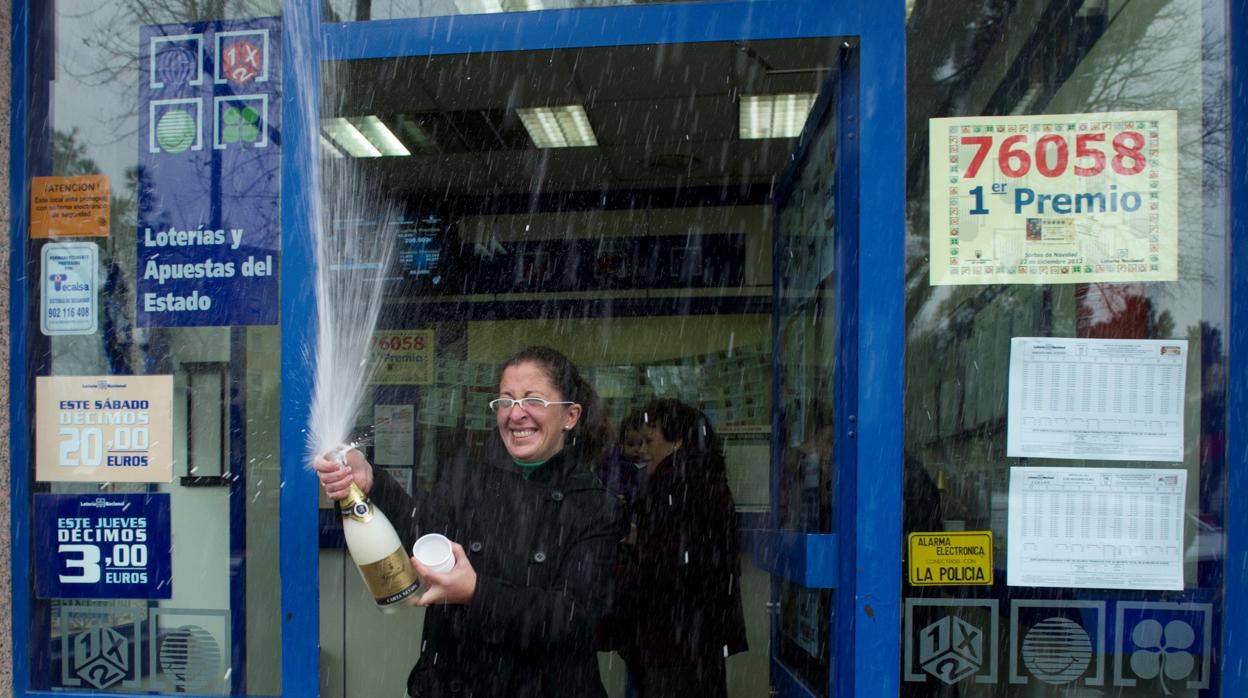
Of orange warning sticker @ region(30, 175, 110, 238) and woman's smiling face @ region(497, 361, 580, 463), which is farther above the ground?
orange warning sticker @ region(30, 175, 110, 238)

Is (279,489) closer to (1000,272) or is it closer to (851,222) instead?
(851,222)

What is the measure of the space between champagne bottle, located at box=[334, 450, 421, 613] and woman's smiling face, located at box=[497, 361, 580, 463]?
1.74 feet

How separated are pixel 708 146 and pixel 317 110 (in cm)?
281

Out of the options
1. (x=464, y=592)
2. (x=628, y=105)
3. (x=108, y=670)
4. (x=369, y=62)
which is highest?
(x=628, y=105)

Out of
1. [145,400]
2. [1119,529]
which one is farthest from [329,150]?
[1119,529]

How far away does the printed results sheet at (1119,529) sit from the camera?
2.42 meters

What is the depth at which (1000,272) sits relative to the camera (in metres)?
2.46

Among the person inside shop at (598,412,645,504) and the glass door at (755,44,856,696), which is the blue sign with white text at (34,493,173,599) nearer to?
the glass door at (755,44,856,696)

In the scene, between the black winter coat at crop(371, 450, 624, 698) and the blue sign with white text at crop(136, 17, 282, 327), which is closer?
the black winter coat at crop(371, 450, 624, 698)

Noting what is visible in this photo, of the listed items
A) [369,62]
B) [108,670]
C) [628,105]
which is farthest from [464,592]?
[628,105]

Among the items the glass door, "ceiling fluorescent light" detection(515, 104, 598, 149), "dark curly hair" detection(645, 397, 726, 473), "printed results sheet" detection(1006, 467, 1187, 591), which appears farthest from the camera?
"ceiling fluorescent light" detection(515, 104, 598, 149)

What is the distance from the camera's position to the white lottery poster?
8.63 ft

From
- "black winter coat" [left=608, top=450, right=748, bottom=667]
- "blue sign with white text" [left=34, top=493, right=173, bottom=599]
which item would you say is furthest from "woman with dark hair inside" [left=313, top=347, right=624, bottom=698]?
"black winter coat" [left=608, top=450, right=748, bottom=667]

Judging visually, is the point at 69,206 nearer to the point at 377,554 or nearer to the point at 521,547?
the point at 377,554
